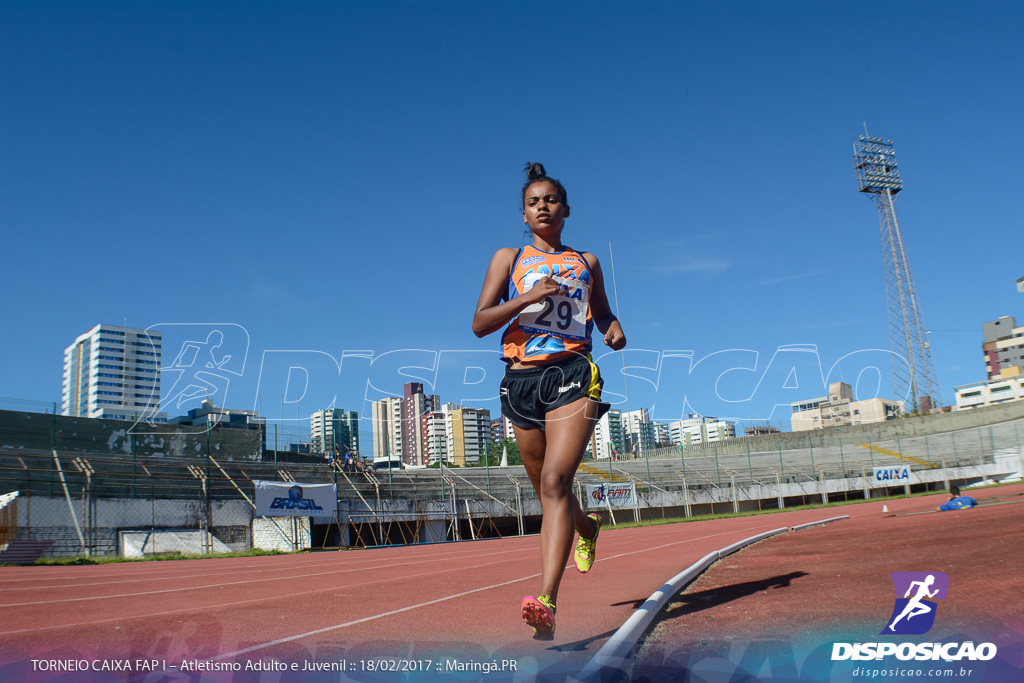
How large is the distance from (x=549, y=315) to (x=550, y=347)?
16 centimetres

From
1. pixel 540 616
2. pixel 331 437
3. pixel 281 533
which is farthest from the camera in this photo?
pixel 331 437

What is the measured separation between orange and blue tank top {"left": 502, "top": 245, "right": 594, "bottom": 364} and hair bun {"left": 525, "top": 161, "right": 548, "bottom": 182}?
425 millimetres

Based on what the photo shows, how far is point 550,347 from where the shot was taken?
3.28 metres

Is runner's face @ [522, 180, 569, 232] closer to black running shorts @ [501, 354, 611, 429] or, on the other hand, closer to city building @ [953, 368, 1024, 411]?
black running shorts @ [501, 354, 611, 429]

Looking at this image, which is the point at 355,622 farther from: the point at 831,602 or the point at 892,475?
the point at 892,475

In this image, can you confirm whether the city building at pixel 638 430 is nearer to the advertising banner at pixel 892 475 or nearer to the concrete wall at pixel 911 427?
the concrete wall at pixel 911 427

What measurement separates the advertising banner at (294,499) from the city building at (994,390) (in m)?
96.4

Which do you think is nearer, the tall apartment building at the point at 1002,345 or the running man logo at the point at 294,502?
the running man logo at the point at 294,502

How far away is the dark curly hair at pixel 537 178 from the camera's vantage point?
3.55 metres

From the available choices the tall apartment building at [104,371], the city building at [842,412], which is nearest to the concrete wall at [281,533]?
the city building at [842,412]

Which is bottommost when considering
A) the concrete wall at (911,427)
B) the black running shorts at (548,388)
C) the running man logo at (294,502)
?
the running man logo at (294,502)

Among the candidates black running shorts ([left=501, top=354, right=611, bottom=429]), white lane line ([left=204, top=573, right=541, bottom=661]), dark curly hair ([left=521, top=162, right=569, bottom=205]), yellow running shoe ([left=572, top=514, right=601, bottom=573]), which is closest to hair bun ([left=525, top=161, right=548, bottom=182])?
dark curly hair ([left=521, top=162, right=569, bottom=205])

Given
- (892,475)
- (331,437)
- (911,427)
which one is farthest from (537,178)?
(911,427)

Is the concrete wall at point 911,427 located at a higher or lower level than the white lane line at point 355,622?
higher
